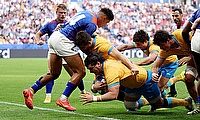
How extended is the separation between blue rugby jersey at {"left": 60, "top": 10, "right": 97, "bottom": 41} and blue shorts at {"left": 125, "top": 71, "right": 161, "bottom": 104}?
133cm

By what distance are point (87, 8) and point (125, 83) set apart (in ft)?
125

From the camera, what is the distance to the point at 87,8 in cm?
4638

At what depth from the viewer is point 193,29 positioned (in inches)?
339

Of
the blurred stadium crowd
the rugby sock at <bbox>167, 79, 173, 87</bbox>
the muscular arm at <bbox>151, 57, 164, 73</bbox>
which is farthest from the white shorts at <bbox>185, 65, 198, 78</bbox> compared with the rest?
the blurred stadium crowd

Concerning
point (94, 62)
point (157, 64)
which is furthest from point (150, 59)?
point (94, 62)

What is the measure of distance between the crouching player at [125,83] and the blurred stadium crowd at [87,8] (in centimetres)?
3055

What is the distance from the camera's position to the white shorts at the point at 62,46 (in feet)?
32.0

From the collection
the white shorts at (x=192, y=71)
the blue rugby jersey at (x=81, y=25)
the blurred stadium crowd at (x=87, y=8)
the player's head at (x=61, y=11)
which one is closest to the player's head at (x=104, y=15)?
the blue rugby jersey at (x=81, y=25)

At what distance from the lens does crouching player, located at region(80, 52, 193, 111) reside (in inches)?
313

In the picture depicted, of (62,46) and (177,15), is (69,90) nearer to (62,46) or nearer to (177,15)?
(62,46)

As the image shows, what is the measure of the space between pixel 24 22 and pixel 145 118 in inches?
1327

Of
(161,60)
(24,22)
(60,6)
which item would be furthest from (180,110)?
(24,22)

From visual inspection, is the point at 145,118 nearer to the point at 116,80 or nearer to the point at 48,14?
the point at 116,80

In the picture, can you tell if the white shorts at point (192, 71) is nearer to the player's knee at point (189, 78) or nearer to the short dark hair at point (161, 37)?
the player's knee at point (189, 78)
